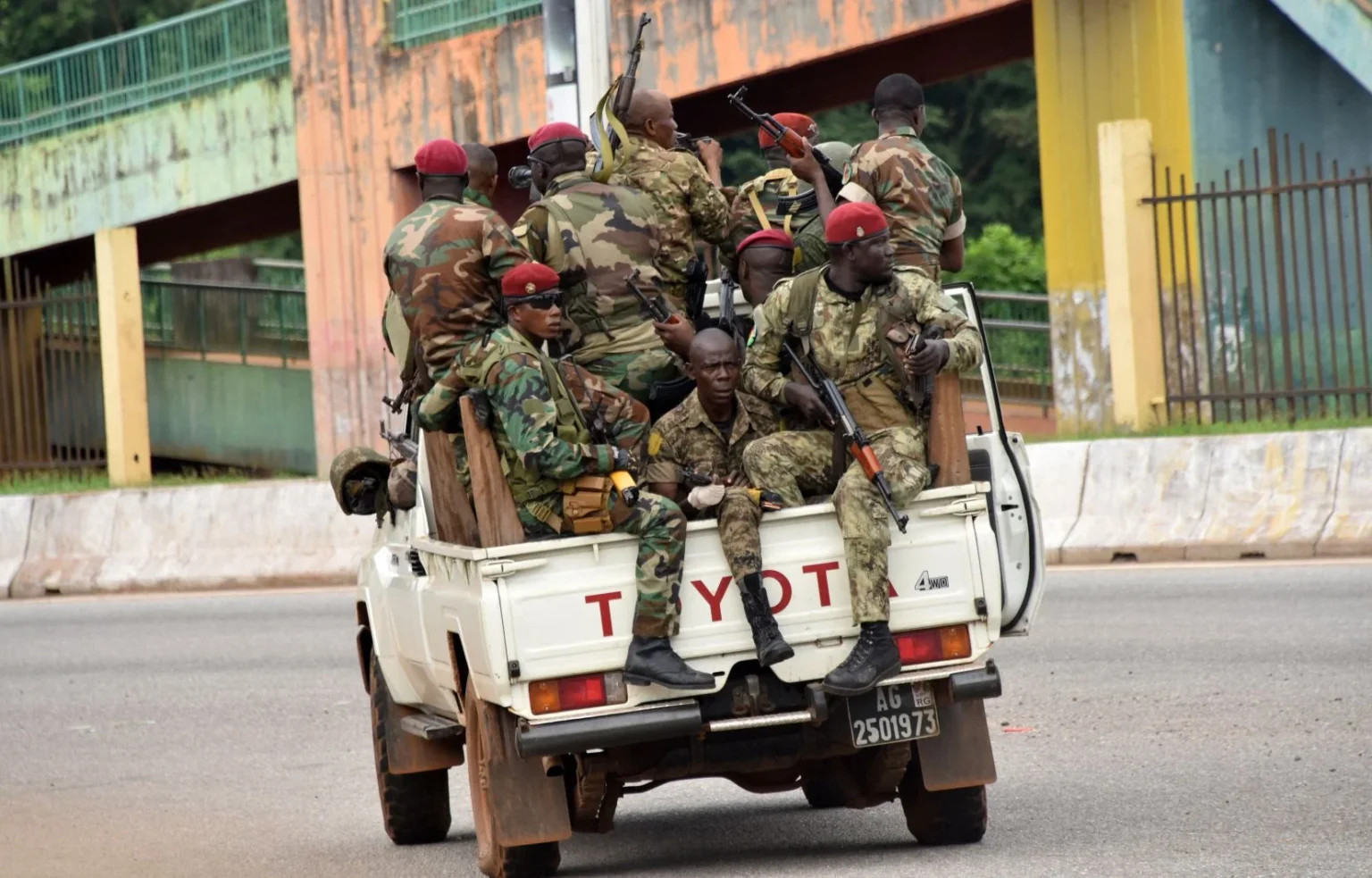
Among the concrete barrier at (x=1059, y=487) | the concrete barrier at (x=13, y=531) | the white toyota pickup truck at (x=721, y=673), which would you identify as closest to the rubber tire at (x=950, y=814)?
the white toyota pickup truck at (x=721, y=673)

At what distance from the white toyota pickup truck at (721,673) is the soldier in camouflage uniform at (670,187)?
1422 millimetres

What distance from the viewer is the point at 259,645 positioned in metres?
15.2

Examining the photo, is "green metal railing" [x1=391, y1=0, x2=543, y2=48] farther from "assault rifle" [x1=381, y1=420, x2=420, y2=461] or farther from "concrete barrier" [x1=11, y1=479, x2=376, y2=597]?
"assault rifle" [x1=381, y1=420, x2=420, y2=461]

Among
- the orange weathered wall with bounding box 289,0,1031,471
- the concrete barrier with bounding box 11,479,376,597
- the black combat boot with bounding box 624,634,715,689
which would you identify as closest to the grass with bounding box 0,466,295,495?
the concrete barrier with bounding box 11,479,376,597

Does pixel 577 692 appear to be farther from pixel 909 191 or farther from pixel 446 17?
pixel 446 17

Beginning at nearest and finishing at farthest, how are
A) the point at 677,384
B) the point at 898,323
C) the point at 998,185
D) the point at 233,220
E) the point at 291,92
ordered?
1. the point at 898,323
2. the point at 677,384
3. the point at 291,92
4. the point at 233,220
5. the point at 998,185

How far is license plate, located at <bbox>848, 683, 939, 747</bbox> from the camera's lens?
23.2 feet

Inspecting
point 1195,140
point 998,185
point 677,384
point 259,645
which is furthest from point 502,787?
point 998,185

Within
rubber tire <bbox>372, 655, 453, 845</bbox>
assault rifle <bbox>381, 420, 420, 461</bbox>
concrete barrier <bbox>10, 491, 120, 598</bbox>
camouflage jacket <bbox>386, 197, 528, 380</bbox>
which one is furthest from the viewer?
concrete barrier <bbox>10, 491, 120, 598</bbox>

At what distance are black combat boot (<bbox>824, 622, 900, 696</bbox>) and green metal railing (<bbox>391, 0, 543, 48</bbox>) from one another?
51.3 ft

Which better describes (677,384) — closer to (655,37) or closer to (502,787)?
(502,787)

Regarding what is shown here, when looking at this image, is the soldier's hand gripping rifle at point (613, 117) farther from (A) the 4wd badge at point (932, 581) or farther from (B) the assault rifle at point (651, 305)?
(A) the 4wd badge at point (932, 581)

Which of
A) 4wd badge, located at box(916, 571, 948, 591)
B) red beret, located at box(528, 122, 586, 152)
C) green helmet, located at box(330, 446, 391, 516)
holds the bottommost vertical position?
4wd badge, located at box(916, 571, 948, 591)

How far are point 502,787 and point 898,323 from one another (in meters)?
2.04
